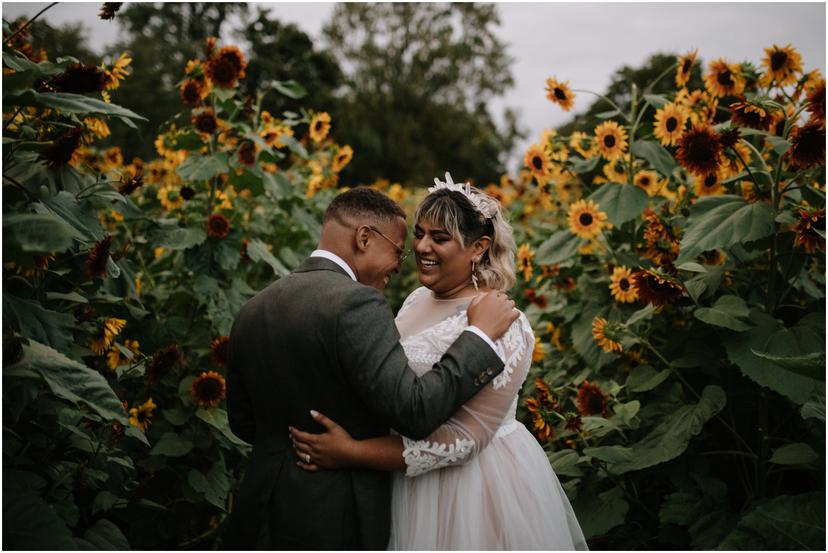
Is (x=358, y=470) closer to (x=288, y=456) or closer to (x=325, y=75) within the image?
(x=288, y=456)

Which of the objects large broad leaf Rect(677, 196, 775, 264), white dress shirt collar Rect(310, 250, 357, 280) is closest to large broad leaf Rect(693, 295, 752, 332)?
large broad leaf Rect(677, 196, 775, 264)

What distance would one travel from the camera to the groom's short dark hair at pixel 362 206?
2.37 m

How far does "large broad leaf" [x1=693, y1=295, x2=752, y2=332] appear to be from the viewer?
106 inches

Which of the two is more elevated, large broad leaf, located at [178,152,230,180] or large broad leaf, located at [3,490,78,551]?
large broad leaf, located at [178,152,230,180]

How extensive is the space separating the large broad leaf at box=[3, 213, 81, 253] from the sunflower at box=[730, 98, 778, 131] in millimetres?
2710

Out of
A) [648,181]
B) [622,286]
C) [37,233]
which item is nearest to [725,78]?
A: [648,181]

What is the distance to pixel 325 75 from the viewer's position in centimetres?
2389

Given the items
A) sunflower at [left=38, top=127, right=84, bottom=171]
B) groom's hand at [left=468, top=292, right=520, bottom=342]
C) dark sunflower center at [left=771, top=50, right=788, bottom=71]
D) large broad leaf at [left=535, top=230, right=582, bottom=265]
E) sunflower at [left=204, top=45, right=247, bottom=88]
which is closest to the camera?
sunflower at [left=38, top=127, right=84, bottom=171]

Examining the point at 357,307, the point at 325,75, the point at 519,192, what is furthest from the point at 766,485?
the point at 325,75

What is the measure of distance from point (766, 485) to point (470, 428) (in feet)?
5.34

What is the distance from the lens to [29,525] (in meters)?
1.74

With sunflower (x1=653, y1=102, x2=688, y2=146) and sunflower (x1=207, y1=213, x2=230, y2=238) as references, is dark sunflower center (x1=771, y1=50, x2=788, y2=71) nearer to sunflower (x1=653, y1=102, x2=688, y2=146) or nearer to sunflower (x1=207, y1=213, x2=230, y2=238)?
sunflower (x1=653, y1=102, x2=688, y2=146)

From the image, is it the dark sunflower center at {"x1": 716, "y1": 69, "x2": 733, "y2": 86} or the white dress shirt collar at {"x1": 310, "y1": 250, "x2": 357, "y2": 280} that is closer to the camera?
the white dress shirt collar at {"x1": 310, "y1": 250, "x2": 357, "y2": 280}

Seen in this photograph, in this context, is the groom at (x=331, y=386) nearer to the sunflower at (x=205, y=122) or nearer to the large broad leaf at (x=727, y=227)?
the large broad leaf at (x=727, y=227)
